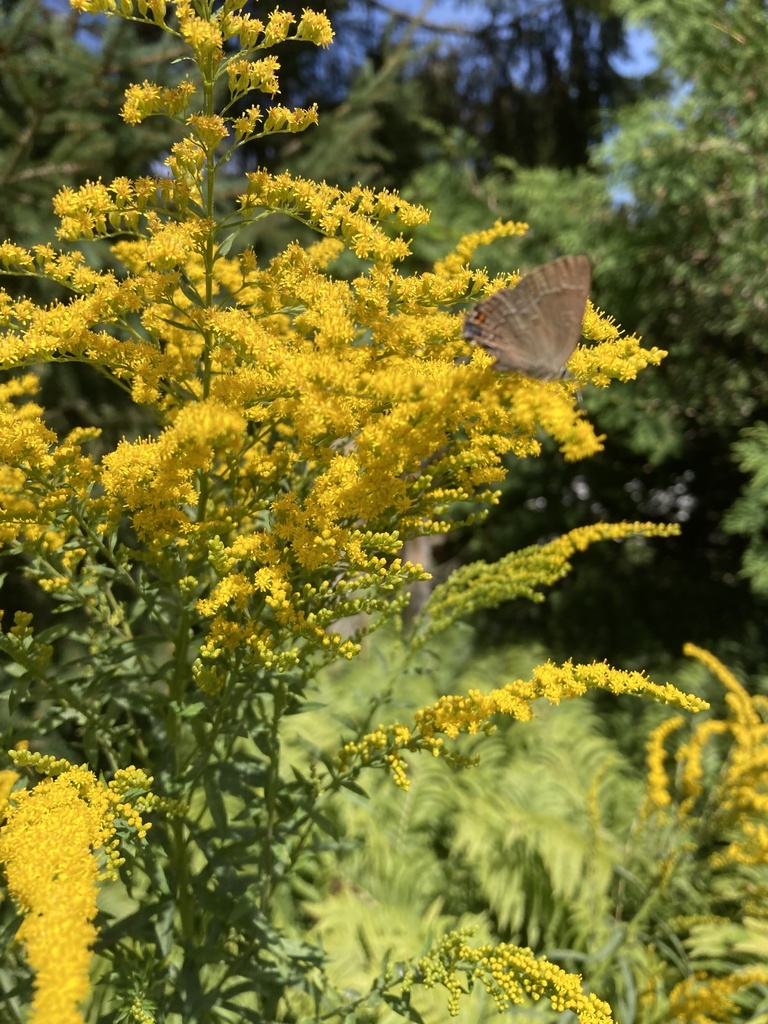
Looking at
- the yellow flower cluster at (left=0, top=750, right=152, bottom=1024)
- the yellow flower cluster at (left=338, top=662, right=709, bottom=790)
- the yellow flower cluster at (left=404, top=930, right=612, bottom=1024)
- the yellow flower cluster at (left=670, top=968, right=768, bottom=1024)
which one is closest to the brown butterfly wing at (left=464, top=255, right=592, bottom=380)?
the yellow flower cluster at (left=338, top=662, right=709, bottom=790)

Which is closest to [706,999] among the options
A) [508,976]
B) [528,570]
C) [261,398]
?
[508,976]

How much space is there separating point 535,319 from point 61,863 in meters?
1.14

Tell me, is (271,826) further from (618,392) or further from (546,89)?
(546,89)

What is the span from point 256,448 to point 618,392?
13.2ft

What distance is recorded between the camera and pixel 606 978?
2904 millimetres

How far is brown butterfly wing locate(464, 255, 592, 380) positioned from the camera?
1.16 m

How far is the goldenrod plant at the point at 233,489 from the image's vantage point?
1129 millimetres

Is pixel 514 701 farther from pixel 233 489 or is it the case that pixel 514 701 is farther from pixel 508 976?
pixel 233 489

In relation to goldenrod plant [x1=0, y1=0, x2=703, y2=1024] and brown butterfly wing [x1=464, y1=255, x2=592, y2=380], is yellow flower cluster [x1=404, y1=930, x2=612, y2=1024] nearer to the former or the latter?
goldenrod plant [x1=0, y1=0, x2=703, y2=1024]

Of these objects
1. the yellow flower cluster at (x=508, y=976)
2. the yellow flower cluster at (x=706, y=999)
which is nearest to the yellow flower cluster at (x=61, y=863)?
the yellow flower cluster at (x=508, y=976)

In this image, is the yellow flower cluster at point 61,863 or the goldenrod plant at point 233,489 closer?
the yellow flower cluster at point 61,863

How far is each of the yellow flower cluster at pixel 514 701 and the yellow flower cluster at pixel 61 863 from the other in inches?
19.2

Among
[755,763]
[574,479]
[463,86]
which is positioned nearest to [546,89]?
[463,86]

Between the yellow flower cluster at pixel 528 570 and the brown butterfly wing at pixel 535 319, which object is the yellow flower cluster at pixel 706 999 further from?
the brown butterfly wing at pixel 535 319
